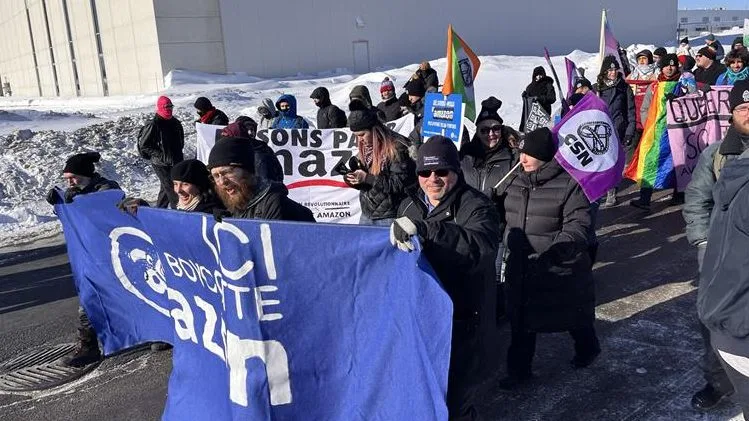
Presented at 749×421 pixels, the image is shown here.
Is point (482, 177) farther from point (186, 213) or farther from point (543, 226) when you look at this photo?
point (186, 213)

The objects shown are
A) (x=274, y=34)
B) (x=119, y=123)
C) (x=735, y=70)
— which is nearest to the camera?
(x=735, y=70)

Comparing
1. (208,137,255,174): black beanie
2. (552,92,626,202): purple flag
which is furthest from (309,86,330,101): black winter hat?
(208,137,255,174): black beanie

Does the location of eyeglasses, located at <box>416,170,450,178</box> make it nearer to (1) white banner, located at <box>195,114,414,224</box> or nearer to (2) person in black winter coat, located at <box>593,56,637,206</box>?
(1) white banner, located at <box>195,114,414,224</box>

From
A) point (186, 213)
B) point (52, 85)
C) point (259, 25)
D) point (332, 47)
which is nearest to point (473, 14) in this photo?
point (332, 47)

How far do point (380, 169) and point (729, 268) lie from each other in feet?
→ 9.21

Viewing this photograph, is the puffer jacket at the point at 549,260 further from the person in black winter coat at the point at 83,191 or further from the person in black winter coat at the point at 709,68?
the person in black winter coat at the point at 709,68

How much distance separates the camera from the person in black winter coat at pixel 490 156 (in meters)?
5.20

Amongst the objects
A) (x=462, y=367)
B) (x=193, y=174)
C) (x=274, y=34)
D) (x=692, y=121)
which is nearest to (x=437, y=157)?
(x=462, y=367)

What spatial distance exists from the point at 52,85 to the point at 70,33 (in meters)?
6.73

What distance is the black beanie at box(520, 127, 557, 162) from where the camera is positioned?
13.1ft

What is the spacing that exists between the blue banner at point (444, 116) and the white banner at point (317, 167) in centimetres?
99

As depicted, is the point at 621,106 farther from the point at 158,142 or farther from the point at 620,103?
the point at 158,142

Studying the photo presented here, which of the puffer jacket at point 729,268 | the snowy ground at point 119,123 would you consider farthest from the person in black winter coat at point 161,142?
the puffer jacket at point 729,268

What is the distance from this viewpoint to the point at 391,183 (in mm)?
4969
